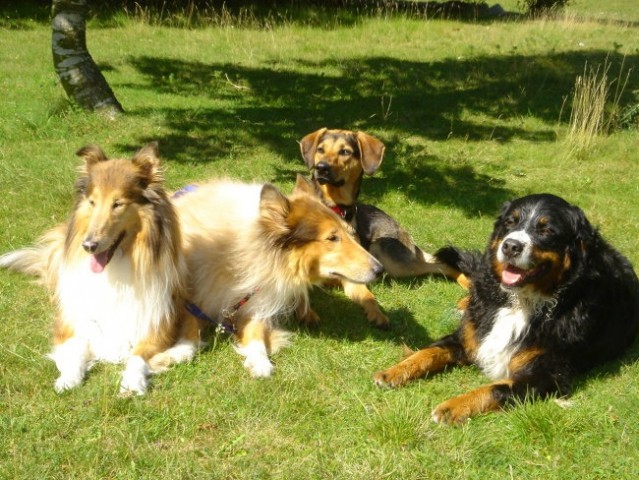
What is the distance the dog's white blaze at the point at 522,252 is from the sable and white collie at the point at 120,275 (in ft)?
7.36

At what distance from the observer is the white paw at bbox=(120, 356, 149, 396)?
3867mm

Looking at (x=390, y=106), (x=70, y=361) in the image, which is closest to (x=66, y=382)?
(x=70, y=361)

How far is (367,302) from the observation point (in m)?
5.45

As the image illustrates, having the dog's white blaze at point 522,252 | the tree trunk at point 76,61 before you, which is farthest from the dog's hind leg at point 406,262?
the tree trunk at point 76,61

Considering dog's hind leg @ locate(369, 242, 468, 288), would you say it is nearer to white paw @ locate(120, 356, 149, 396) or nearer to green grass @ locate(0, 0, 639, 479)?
green grass @ locate(0, 0, 639, 479)

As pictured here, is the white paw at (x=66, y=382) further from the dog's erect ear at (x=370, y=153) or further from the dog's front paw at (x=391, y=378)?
the dog's erect ear at (x=370, y=153)

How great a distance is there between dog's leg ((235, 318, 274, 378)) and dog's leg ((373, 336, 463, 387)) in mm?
791

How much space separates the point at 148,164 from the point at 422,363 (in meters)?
2.34

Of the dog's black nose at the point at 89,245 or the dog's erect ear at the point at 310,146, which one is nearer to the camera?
the dog's black nose at the point at 89,245

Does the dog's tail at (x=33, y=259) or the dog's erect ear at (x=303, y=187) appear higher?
the dog's erect ear at (x=303, y=187)

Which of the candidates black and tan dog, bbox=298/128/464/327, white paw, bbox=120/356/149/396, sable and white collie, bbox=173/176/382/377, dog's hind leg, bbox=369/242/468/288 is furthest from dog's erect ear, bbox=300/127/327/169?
white paw, bbox=120/356/149/396

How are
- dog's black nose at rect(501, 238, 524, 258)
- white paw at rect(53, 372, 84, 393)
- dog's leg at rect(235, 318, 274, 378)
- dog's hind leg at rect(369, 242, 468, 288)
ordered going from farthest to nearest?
dog's hind leg at rect(369, 242, 468, 288)
dog's leg at rect(235, 318, 274, 378)
dog's black nose at rect(501, 238, 524, 258)
white paw at rect(53, 372, 84, 393)

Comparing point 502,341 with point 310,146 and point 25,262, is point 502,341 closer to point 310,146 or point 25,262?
point 310,146

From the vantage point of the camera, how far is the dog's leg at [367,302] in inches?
209
